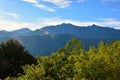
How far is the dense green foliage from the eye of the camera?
8188cm

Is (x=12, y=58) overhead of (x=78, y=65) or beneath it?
beneath

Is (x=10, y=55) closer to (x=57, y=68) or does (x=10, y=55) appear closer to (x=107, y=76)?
(x=57, y=68)

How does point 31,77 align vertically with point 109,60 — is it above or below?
below

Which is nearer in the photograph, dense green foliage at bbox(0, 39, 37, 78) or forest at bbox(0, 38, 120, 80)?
forest at bbox(0, 38, 120, 80)

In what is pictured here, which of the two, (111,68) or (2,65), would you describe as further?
(2,65)

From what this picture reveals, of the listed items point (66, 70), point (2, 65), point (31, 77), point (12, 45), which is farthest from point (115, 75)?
point (12, 45)

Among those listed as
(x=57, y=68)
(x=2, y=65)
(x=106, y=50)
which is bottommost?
(x=2, y=65)

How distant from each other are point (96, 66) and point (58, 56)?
40.6 feet

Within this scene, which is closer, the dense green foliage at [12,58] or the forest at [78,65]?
the forest at [78,65]

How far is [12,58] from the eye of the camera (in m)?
84.8

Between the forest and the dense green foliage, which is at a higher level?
the forest

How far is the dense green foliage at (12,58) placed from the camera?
3223 inches

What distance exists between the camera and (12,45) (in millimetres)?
87438

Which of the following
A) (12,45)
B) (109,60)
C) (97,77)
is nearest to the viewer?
(97,77)
